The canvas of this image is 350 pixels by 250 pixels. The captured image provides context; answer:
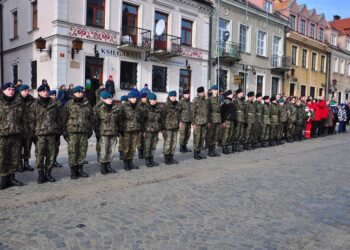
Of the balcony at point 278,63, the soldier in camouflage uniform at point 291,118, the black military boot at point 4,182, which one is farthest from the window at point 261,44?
the black military boot at point 4,182

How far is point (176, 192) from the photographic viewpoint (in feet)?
20.0

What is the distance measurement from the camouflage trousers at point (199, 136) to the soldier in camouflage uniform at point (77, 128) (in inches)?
133

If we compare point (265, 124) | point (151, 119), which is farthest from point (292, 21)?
point (151, 119)

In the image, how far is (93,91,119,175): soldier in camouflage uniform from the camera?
7586 mm

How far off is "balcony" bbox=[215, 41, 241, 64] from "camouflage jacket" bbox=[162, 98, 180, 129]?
55.6ft

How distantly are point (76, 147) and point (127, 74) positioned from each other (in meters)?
13.9

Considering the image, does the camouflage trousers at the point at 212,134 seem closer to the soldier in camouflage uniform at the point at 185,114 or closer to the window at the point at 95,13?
the soldier in camouflage uniform at the point at 185,114

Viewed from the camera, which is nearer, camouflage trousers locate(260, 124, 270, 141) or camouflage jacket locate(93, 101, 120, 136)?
camouflage jacket locate(93, 101, 120, 136)

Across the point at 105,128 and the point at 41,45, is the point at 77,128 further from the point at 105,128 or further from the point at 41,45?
the point at 41,45

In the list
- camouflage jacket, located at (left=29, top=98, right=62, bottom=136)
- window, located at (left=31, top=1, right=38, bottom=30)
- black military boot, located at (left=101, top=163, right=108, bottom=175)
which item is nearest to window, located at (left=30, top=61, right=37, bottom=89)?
window, located at (left=31, top=1, right=38, bottom=30)

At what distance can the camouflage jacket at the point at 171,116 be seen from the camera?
9008mm

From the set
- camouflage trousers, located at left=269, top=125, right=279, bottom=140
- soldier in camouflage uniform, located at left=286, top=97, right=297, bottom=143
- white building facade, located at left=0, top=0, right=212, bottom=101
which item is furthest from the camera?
white building facade, located at left=0, top=0, right=212, bottom=101

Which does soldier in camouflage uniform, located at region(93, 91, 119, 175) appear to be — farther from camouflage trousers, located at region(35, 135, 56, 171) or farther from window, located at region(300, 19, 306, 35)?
window, located at region(300, 19, 306, 35)

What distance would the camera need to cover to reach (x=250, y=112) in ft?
39.0
